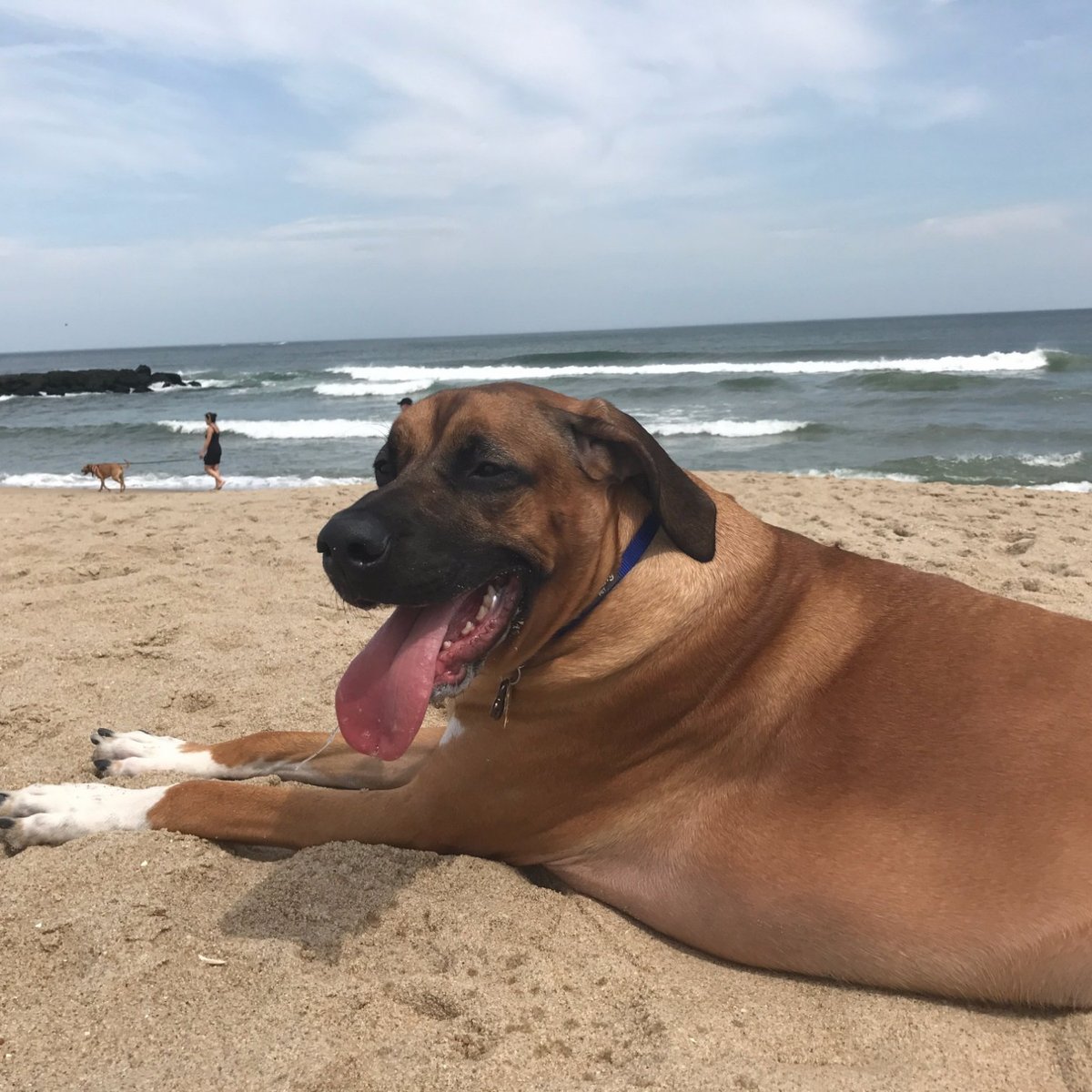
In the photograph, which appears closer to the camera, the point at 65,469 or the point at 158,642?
the point at 158,642

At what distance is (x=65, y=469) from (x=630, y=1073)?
18.3m

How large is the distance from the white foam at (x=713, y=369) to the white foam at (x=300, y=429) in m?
12.7

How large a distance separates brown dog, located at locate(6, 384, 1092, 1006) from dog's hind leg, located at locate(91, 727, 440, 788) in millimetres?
468

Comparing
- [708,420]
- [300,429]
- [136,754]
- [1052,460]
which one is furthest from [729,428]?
[136,754]

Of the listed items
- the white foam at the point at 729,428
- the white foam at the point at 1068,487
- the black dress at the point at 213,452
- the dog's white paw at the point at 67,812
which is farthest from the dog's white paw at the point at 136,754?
the white foam at the point at 729,428

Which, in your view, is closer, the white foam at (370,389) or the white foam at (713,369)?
the white foam at (713,369)

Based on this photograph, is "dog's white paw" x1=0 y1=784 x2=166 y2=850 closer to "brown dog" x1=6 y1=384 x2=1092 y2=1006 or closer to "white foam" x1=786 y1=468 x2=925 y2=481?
"brown dog" x1=6 y1=384 x2=1092 y2=1006

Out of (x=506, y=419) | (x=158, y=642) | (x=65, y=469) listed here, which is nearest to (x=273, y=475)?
(x=65, y=469)

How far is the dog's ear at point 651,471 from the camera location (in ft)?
9.41

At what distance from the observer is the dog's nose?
8.28 ft

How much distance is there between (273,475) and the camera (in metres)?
16.3

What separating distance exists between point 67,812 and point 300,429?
22719 millimetres

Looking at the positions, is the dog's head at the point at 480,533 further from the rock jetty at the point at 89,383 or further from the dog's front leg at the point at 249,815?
the rock jetty at the point at 89,383

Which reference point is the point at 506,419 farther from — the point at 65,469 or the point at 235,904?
the point at 65,469
